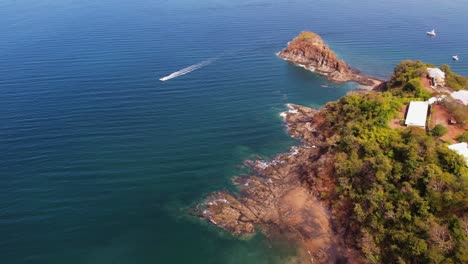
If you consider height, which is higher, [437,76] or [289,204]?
[437,76]

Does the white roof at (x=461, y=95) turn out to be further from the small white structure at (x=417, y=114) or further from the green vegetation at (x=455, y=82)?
the small white structure at (x=417, y=114)

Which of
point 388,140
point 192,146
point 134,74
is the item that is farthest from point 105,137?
point 388,140

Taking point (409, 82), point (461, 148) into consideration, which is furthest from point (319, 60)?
point (461, 148)

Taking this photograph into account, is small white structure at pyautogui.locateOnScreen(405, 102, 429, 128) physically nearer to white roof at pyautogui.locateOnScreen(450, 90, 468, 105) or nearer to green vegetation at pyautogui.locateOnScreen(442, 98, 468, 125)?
green vegetation at pyautogui.locateOnScreen(442, 98, 468, 125)

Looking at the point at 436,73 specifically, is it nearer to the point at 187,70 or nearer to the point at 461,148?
the point at 461,148

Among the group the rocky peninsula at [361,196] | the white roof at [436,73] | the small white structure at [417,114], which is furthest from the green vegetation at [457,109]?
the white roof at [436,73]

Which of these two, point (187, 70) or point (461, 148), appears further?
point (187, 70)

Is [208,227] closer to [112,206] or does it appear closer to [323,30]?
[112,206]
